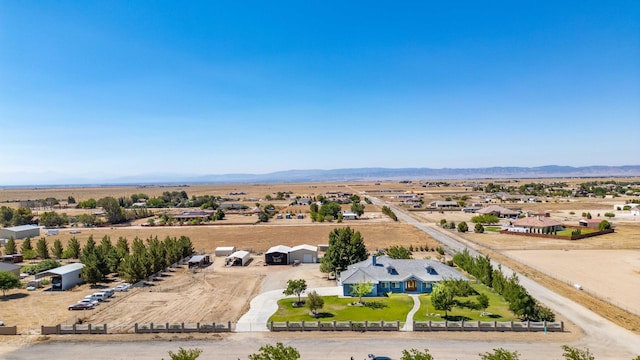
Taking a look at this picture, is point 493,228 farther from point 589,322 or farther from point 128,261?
point 128,261

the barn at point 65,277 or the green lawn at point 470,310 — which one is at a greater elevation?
the barn at point 65,277

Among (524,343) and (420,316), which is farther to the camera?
(420,316)

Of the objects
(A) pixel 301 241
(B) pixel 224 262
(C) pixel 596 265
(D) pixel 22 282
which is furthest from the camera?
(A) pixel 301 241

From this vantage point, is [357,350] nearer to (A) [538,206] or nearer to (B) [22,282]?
(B) [22,282]

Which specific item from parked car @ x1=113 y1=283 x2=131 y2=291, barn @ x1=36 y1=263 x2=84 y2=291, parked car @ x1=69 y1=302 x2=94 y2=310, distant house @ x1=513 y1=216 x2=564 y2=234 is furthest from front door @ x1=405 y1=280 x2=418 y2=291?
distant house @ x1=513 y1=216 x2=564 y2=234

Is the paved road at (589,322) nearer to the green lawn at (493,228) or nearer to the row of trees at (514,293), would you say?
the row of trees at (514,293)

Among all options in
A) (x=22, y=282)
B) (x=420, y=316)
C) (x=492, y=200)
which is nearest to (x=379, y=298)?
(x=420, y=316)

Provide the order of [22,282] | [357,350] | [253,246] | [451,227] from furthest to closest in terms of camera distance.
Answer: [451,227], [253,246], [22,282], [357,350]

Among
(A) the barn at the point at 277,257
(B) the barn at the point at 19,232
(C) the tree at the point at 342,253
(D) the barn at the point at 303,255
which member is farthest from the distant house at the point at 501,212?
(B) the barn at the point at 19,232
